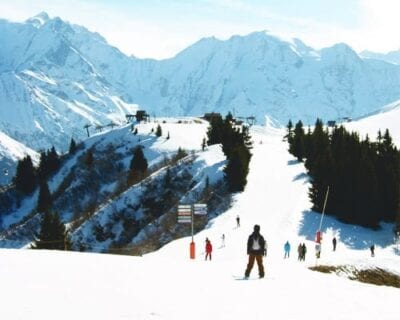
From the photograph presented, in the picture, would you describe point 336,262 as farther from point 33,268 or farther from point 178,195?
point 178,195

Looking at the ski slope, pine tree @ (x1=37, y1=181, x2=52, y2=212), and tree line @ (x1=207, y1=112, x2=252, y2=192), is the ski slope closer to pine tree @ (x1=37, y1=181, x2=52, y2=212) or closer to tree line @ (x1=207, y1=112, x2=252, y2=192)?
tree line @ (x1=207, y1=112, x2=252, y2=192)

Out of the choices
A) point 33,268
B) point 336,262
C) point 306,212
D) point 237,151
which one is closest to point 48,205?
point 237,151

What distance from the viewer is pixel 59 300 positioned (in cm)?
1633

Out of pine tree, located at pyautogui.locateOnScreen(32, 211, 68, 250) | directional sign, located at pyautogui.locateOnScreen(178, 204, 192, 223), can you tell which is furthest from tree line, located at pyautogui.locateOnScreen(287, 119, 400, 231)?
directional sign, located at pyautogui.locateOnScreen(178, 204, 192, 223)

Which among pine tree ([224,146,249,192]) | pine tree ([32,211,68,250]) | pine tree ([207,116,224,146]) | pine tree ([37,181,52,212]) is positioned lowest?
pine tree ([37,181,52,212])

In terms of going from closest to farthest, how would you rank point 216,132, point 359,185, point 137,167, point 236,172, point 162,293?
point 162,293 < point 359,185 < point 236,172 < point 137,167 < point 216,132

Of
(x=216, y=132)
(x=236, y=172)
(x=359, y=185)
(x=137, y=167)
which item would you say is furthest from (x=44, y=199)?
(x=359, y=185)

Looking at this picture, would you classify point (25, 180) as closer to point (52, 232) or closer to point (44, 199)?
point (44, 199)

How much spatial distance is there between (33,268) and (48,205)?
10619cm

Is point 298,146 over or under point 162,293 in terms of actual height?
over

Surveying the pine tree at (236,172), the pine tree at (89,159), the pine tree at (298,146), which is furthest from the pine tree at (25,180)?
the pine tree at (236,172)

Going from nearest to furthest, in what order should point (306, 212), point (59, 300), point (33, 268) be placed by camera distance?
point (59, 300) → point (33, 268) → point (306, 212)

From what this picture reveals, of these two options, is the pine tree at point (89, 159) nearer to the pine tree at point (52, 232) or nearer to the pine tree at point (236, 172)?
the pine tree at point (236, 172)

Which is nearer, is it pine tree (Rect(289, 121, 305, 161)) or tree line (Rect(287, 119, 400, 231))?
tree line (Rect(287, 119, 400, 231))
